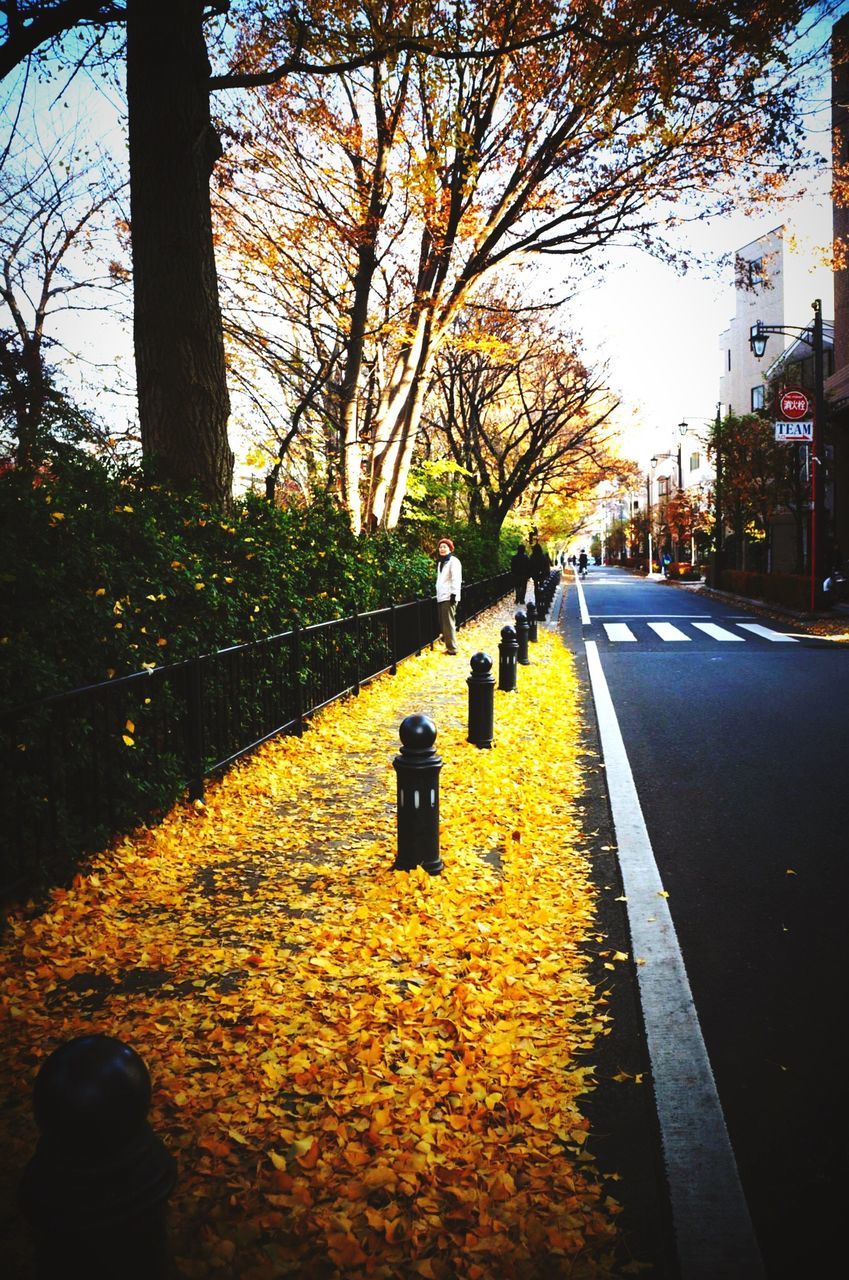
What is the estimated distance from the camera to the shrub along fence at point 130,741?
14.0 feet

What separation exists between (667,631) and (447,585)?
7.14 metres

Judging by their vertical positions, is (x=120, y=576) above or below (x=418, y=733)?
above

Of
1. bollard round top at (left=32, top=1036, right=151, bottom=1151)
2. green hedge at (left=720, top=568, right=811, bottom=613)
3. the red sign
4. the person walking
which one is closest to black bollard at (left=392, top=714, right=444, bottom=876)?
bollard round top at (left=32, top=1036, right=151, bottom=1151)

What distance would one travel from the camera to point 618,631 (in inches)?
760

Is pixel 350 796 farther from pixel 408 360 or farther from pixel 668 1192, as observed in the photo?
pixel 408 360

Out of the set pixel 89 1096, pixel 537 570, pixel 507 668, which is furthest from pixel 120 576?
pixel 537 570

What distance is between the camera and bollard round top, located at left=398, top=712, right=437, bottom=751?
480cm

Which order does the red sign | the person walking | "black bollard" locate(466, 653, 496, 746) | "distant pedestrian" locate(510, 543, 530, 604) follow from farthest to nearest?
"distant pedestrian" locate(510, 543, 530, 604) → the red sign → the person walking → "black bollard" locate(466, 653, 496, 746)

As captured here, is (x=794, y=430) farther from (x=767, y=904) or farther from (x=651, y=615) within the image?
(x=767, y=904)

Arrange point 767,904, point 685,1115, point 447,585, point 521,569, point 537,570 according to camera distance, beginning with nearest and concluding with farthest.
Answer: point 685,1115 → point 767,904 → point 447,585 → point 521,569 → point 537,570

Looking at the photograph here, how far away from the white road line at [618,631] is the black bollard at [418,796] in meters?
12.9

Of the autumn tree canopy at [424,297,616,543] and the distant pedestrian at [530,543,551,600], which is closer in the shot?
the distant pedestrian at [530,543,551,600]

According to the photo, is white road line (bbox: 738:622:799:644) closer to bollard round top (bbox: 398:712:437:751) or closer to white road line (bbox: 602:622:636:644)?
white road line (bbox: 602:622:636:644)

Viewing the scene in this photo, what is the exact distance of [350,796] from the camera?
259 inches
